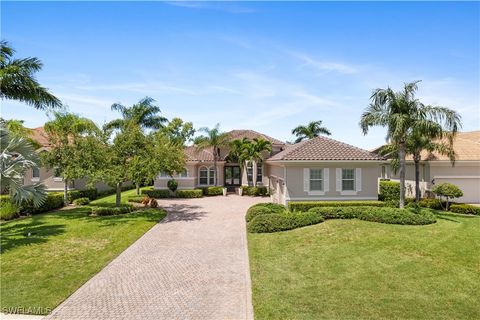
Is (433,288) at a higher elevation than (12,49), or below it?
below

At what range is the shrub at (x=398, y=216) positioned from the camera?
15977mm

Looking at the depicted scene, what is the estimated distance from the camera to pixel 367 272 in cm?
1032

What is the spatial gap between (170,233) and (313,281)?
30.5 feet

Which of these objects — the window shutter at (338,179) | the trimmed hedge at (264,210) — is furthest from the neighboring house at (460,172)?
the trimmed hedge at (264,210)

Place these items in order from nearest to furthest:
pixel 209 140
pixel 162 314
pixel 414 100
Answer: pixel 162 314 < pixel 414 100 < pixel 209 140

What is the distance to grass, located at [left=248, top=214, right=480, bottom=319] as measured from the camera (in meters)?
7.95

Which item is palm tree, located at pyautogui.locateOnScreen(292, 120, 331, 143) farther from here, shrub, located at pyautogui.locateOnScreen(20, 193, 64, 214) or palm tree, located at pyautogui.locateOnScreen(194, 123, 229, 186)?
shrub, located at pyautogui.locateOnScreen(20, 193, 64, 214)

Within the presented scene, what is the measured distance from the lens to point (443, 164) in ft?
76.0

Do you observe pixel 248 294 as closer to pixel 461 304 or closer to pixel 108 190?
pixel 461 304

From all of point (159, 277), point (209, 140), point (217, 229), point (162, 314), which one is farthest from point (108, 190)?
point (162, 314)

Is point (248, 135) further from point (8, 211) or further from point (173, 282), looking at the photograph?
point (173, 282)

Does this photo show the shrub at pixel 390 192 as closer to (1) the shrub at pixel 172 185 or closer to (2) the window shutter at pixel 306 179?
(2) the window shutter at pixel 306 179

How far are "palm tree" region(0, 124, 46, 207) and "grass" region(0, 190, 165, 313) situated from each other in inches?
91.7

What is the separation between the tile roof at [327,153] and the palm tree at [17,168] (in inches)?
535
